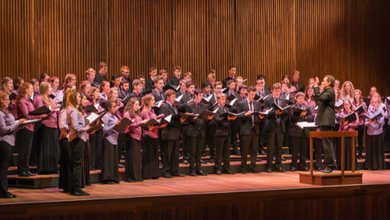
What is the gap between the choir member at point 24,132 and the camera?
541 centimetres

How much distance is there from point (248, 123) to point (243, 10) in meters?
4.03

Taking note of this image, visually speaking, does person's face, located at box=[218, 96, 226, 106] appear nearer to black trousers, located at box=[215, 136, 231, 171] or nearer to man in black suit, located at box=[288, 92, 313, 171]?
black trousers, located at box=[215, 136, 231, 171]

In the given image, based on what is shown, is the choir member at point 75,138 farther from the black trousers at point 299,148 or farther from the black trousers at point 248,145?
the black trousers at point 299,148

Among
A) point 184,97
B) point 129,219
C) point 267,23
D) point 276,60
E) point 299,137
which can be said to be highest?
point 267,23

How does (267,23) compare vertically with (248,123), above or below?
above

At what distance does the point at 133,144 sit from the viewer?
6.02m

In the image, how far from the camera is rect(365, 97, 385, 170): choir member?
7.54 metres

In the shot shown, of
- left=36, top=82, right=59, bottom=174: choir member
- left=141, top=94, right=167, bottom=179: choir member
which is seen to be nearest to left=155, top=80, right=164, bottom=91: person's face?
left=141, top=94, right=167, bottom=179: choir member

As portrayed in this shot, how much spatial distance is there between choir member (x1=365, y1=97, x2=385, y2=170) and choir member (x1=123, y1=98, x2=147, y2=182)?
3775mm

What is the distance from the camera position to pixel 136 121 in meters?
6.05

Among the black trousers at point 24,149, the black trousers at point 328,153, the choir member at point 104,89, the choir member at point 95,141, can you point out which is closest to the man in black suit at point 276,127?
the black trousers at point 328,153

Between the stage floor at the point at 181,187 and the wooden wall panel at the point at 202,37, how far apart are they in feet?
10.7

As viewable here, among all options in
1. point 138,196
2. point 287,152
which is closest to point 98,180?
point 138,196

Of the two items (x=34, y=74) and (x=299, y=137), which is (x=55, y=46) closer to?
(x=34, y=74)
